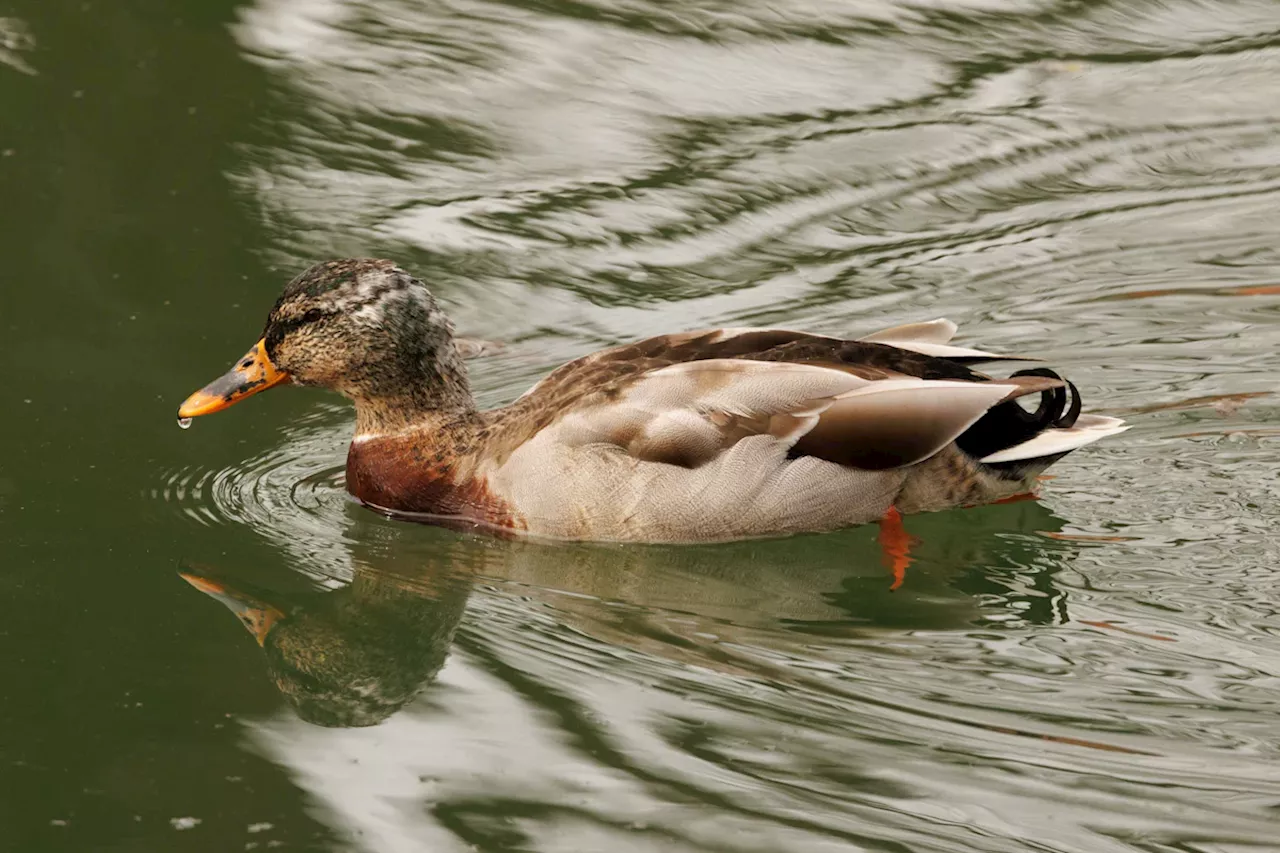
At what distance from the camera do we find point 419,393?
22.8ft

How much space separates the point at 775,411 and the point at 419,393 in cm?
138

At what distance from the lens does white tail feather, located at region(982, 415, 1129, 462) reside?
645 centimetres

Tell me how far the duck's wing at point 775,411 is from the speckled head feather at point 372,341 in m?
0.75

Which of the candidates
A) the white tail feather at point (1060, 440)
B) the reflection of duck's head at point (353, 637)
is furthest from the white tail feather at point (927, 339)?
the reflection of duck's head at point (353, 637)

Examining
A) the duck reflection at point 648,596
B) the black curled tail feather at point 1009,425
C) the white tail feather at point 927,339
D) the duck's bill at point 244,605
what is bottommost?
the duck's bill at point 244,605

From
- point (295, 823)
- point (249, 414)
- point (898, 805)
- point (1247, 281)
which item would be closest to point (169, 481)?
point (249, 414)

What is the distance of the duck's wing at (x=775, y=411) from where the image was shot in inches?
248

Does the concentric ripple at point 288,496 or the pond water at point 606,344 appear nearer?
the pond water at point 606,344

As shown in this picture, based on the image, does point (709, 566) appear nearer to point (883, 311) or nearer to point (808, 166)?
point (883, 311)

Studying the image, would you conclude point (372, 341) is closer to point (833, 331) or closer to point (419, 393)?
point (419, 393)

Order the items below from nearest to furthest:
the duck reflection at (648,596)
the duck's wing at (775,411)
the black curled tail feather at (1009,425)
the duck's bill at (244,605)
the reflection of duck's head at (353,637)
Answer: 1. the reflection of duck's head at (353,637)
2. the duck reflection at (648,596)
3. the duck's bill at (244,605)
4. the duck's wing at (775,411)
5. the black curled tail feather at (1009,425)

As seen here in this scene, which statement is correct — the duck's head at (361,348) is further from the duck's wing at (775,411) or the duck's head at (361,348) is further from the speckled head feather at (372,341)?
the duck's wing at (775,411)

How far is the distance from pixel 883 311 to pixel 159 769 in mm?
4145

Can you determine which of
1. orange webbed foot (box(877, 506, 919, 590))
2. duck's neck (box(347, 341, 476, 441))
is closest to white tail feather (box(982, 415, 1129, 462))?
orange webbed foot (box(877, 506, 919, 590))
